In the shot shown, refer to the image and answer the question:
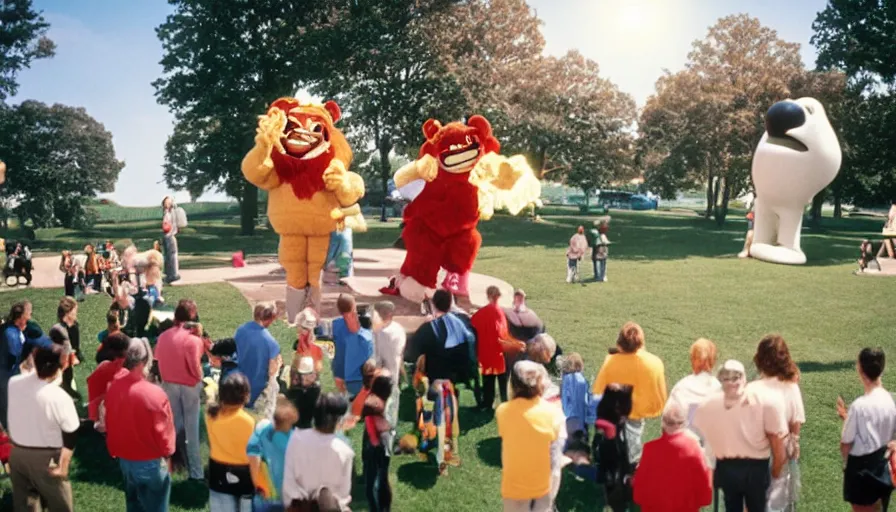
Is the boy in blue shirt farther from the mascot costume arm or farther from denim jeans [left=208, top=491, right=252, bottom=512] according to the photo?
the mascot costume arm

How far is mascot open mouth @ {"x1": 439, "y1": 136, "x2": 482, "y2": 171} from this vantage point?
33.2 feet

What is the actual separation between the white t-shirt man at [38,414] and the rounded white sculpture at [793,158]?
15.0 metres

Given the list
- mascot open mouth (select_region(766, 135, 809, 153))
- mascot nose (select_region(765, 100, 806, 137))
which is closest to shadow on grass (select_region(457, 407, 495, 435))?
mascot nose (select_region(765, 100, 806, 137))

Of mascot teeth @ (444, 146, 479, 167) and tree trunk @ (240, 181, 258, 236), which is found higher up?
mascot teeth @ (444, 146, 479, 167)

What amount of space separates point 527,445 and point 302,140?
6139 mm

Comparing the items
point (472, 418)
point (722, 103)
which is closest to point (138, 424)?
point (472, 418)

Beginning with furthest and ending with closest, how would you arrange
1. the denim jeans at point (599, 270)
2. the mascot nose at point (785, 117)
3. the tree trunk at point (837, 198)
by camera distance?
the tree trunk at point (837, 198) < the denim jeans at point (599, 270) < the mascot nose at point (785, 117)

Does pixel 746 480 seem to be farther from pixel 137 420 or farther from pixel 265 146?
pixel 265 146

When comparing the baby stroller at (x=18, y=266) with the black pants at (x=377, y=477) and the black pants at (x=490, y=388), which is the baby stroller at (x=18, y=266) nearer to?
the black pants at (x=490, y=388)

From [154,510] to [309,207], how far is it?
552cm

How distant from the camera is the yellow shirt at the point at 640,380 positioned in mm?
5566

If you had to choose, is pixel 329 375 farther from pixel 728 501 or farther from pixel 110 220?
pixel 110 220

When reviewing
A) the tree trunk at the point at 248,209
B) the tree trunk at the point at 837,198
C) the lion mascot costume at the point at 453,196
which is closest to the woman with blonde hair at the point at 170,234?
the lion mascot costume at the point at 453,196

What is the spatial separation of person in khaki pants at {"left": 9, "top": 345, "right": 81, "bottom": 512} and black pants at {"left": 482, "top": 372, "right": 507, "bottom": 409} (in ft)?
13.6
